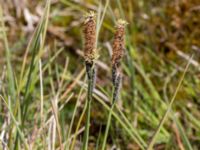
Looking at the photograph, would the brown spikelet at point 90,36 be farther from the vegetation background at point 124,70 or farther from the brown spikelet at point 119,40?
the vegetation background at point 124,70

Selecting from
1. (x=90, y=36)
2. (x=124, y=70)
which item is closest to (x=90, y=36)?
(x=90, y=36)

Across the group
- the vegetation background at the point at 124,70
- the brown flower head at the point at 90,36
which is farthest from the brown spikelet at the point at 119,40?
the vegetation background at the point at 124,70

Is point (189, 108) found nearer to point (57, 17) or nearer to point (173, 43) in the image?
point (173, 43)

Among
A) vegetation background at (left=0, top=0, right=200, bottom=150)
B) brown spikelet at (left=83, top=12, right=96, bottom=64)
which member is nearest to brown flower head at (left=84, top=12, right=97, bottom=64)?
brown spikelet at (left=83, top=12, right=96, bottom=64)

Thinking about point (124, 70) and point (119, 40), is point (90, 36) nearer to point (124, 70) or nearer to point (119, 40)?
point (119, 40)

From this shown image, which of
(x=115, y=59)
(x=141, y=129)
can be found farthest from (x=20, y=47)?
(x=115, y=59)

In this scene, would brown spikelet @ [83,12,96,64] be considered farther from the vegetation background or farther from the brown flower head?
the vegetation background
